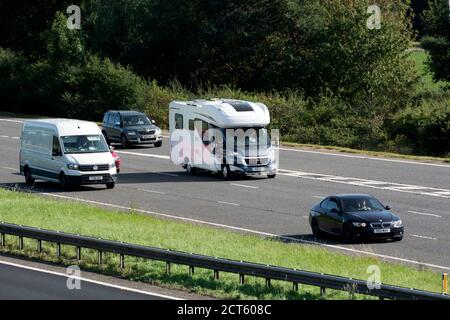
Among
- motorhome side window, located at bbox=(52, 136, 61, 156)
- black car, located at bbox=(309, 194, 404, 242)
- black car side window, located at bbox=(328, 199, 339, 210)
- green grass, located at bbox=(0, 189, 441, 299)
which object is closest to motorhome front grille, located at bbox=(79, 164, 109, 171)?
motorhome side window, located at bbox=(52, 136, 61, 156)

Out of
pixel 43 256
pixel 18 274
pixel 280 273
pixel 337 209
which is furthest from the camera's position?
pixel 337 209

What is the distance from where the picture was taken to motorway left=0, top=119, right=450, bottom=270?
29219mm

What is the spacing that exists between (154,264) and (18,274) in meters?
2.79

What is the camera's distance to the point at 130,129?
171 ft

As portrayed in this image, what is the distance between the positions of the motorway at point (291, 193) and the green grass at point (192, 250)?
173 cm

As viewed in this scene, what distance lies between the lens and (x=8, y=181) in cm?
4131

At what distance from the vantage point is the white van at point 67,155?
126 feet

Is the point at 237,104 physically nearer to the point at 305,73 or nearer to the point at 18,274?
the point at 18,274

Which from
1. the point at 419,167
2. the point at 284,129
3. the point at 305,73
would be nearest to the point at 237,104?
the point at 419,167

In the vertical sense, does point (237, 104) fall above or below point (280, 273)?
above

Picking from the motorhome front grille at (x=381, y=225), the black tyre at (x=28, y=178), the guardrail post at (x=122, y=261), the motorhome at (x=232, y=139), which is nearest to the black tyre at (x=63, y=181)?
the black tyre at (x=28, y=178)

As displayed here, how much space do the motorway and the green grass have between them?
173 centimetres

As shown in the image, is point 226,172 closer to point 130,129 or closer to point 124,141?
point 130,129

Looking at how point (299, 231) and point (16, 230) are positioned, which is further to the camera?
point (299, 231)
